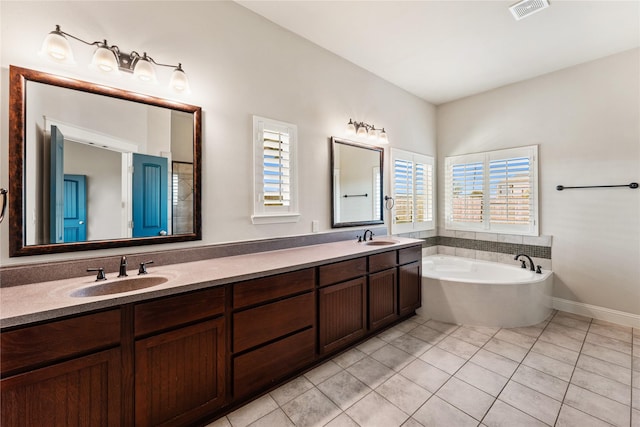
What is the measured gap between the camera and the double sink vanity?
1.09 m

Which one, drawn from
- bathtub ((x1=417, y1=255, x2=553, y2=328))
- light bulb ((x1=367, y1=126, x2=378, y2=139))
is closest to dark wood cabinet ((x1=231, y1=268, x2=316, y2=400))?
bathtub ((x1=417, y1=255, x2=553, y2=328))

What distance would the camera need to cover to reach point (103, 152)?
5.39 feet

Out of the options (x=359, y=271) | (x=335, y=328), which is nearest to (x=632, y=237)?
(x=359, y=271)

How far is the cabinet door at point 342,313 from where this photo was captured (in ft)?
6.90

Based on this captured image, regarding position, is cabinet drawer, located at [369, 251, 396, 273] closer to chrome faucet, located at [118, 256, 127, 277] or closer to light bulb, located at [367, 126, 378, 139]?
light bulb, located at [367, 126, 378, 139]

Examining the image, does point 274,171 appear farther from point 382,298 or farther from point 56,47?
point 382,298

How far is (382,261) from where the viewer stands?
8.45 ft

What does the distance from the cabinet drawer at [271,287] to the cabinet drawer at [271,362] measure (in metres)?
0.33

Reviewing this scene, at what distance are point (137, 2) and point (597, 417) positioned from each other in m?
3.86

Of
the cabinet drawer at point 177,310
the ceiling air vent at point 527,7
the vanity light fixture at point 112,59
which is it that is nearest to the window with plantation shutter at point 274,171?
the vanity light fixture at point 112,59

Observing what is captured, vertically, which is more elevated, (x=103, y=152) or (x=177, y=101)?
(x=177, y=101)

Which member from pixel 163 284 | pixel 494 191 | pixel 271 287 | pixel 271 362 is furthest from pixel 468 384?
pixel 494 191

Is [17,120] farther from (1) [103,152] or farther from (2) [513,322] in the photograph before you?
(2) [513,322]

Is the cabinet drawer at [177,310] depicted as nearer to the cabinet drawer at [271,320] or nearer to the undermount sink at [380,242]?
the cabinet drawer at [271,320]
